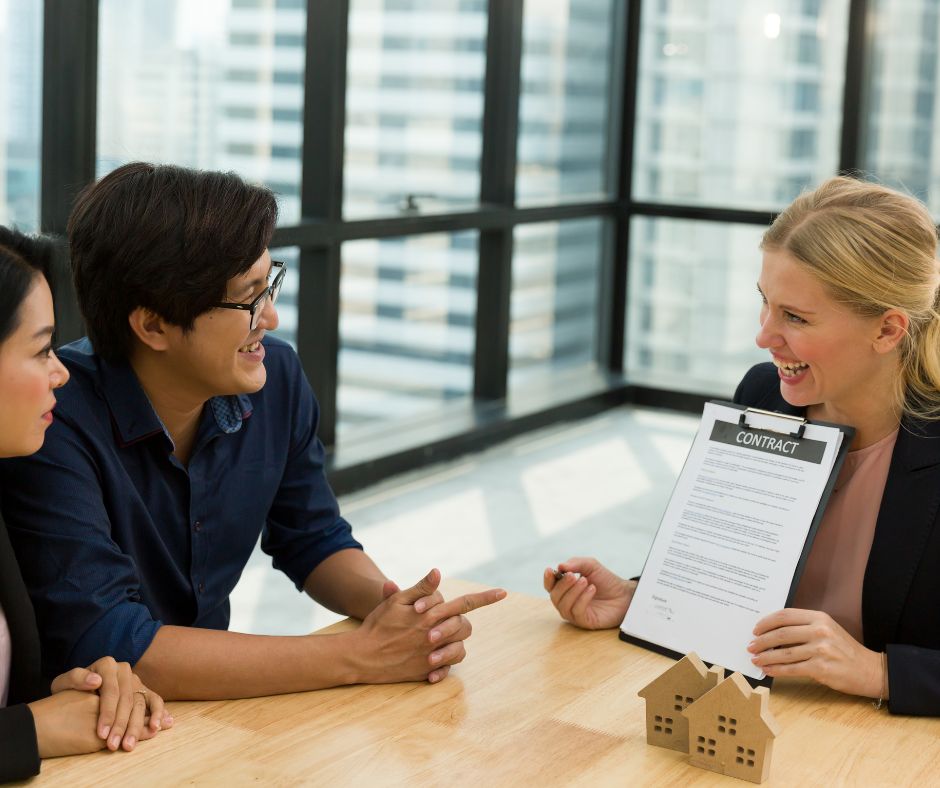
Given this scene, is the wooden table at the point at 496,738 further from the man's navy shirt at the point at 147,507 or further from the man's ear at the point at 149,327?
the man's ear at the point at 149,327

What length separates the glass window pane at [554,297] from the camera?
6.27 meters

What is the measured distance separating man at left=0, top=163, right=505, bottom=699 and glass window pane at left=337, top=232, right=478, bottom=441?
10.0 feet

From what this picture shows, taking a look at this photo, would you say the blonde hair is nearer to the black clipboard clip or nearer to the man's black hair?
the black clipboard clip

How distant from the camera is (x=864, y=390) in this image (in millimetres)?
1899

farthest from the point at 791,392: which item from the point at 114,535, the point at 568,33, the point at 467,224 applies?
the point at 568,33

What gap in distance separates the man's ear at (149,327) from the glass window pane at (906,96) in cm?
485

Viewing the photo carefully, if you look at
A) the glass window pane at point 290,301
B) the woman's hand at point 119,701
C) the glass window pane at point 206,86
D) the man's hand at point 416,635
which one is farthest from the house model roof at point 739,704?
the glass window pane at point 290,301

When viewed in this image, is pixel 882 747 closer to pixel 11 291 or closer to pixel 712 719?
pixel 712 719

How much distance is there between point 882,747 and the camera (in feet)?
5.08

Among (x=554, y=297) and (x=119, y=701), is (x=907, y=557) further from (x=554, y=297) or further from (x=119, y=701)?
(x=554, y=297)

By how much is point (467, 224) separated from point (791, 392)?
3.80m

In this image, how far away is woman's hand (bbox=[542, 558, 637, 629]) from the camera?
188 cm

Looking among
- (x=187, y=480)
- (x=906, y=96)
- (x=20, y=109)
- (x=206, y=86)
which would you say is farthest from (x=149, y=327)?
(x=906, y=96)

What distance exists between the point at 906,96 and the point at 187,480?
5053mm
